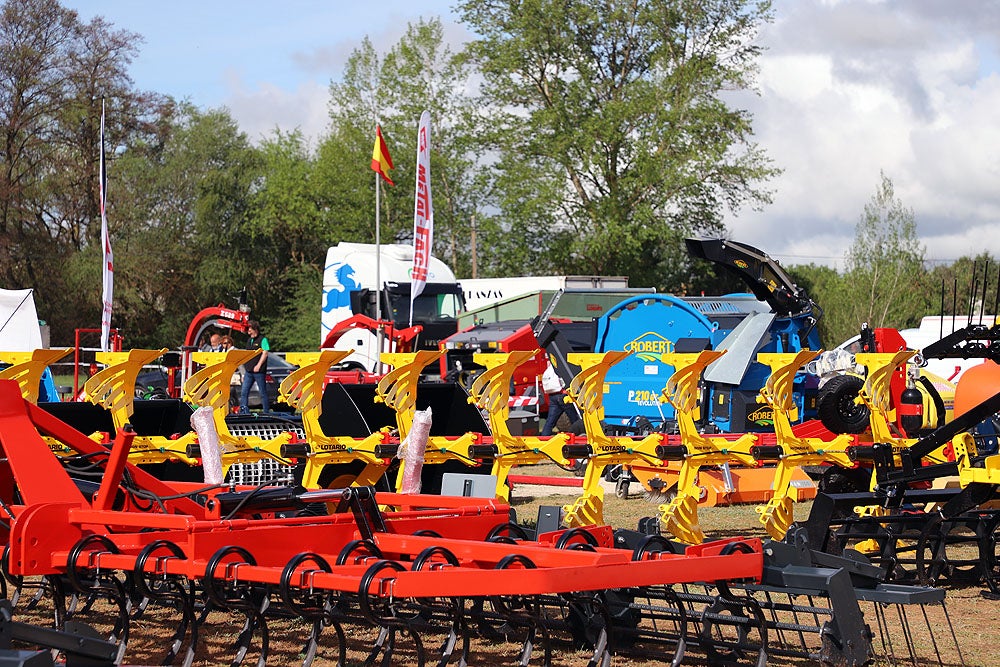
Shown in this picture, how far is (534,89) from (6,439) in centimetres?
3589

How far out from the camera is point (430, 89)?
1737 inches

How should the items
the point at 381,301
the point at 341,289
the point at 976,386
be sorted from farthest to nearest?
the point at 341,289, the point at 381,301, the point at 976,386

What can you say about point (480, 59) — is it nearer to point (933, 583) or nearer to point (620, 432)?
point (620, 432)

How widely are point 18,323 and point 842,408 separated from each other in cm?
1485

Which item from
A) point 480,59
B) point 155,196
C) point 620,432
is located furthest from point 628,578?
point 155,196

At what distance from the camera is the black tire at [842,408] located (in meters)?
9.38

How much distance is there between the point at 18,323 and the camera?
19688mm

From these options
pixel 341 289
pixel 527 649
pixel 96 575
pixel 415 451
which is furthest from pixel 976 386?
pixel 341 289

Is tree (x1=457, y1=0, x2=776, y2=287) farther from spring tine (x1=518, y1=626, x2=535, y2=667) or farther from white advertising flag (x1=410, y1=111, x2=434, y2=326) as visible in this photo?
spring tine (x1=518, y1=626, x2=535, y2=667)

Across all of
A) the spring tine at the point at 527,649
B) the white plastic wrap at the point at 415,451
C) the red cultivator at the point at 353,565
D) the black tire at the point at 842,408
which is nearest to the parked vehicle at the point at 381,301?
the black tire at the point at 842,408

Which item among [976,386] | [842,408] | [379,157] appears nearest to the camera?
[976,386]

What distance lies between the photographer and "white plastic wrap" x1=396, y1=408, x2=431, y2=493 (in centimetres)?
778

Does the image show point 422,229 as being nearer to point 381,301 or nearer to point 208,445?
point 381,301

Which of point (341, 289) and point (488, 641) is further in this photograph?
point (341, 289)
